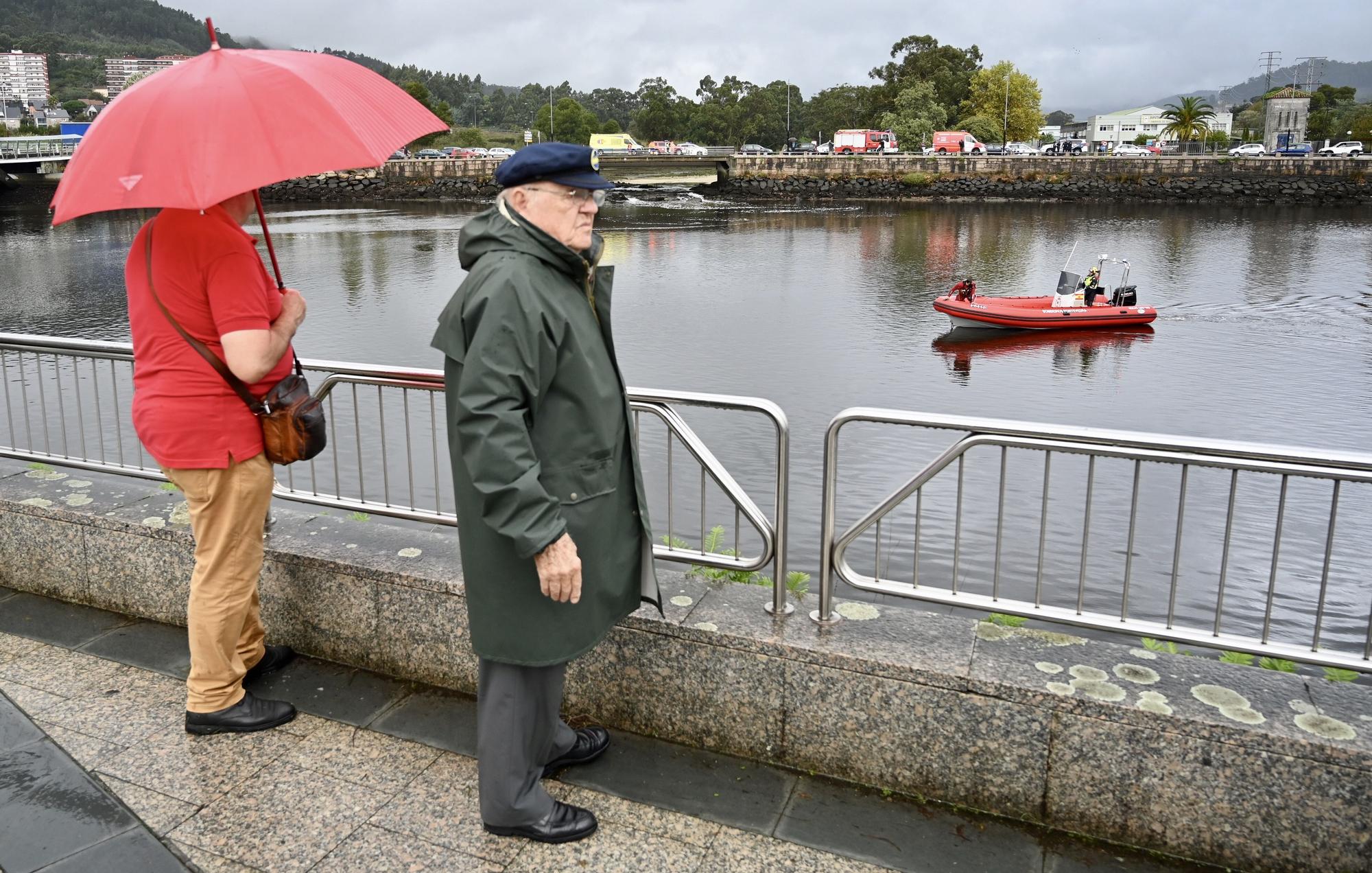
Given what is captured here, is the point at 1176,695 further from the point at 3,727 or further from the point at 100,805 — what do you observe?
the point at 3,727

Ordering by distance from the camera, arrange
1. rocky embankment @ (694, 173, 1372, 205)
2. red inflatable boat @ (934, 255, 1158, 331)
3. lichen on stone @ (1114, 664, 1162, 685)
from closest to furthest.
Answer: lichen on stone @ (1114, 664, 1162, 685) < red inflatable boat @ (934, 255, 1158, 331) < rocky embankment @ (694, 173, 1372, 205)

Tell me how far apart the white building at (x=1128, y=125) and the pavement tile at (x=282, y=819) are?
188 m

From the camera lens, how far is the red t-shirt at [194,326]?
134 inches

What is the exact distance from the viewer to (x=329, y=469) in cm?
1423

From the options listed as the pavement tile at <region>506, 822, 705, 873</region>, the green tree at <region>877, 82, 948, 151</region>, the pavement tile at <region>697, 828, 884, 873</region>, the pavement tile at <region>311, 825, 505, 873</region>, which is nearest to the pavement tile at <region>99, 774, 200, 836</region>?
the pavement tile at <region>311, 825, 505, 873</region>

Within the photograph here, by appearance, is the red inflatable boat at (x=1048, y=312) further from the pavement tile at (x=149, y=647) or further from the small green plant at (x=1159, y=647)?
the pavement tile at (x=149, y=647)

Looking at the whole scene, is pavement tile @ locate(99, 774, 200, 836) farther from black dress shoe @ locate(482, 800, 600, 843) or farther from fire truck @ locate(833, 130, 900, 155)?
fire truck @ locate(833, 130, 900, 155)

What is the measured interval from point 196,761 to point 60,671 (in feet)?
3.81

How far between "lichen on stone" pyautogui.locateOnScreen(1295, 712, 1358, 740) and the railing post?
1469 millimetres

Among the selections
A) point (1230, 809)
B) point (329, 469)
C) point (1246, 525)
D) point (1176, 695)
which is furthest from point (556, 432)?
point (1246, 525)

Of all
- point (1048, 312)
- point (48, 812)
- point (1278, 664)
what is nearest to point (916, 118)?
point (1048, 312)

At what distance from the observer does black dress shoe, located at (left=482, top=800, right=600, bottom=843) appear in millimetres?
3199

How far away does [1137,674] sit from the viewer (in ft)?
11.0

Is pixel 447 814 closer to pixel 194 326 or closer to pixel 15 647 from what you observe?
pixel 194 326
